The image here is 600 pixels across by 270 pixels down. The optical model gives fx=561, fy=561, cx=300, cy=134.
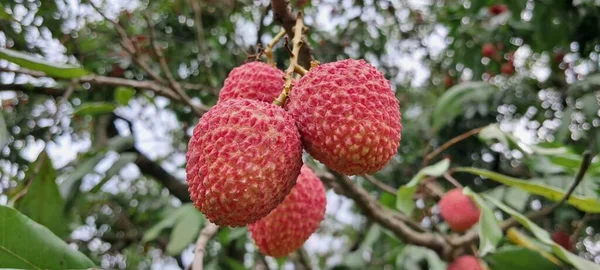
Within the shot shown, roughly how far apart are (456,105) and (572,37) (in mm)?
526

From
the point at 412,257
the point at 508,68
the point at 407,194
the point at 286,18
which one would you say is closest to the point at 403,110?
the point at 508,68

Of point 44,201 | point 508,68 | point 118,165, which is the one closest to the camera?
point 44,201

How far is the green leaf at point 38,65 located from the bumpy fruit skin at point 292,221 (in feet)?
1.66

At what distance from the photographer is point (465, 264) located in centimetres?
142

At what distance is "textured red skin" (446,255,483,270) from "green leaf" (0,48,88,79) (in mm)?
1011

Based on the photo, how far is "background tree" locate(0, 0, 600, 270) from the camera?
1.41 m

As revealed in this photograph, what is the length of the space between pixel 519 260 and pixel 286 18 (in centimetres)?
94

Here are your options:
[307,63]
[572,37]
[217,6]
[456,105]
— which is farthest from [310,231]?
[217,6]

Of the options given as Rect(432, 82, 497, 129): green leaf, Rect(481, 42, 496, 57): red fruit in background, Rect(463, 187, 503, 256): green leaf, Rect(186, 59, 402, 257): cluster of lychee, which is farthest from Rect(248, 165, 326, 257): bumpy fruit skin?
Result: Rect(481, 42, 496, 57): red fruit in background

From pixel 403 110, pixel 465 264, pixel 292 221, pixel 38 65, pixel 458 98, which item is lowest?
pixel 403 110

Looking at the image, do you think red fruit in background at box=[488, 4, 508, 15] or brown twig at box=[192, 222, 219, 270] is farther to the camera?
red fruit in background at box=[488, 4, 508, 15]

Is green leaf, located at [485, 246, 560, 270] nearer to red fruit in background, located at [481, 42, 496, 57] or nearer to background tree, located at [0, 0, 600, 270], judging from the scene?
background tree, located at [0, 0, 600, 270]

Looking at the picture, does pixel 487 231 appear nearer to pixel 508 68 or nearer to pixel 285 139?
pixel 285 139

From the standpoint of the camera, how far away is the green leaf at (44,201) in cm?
115
